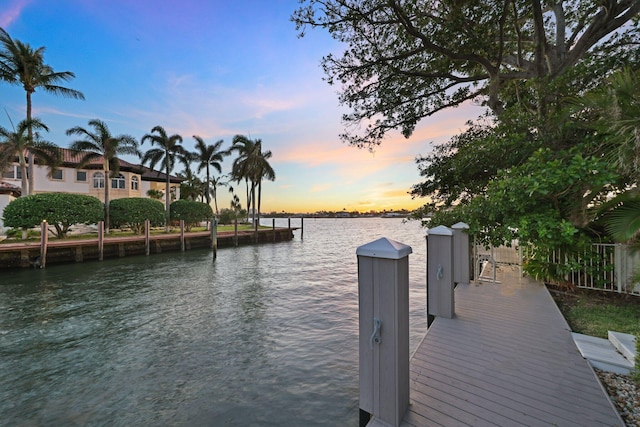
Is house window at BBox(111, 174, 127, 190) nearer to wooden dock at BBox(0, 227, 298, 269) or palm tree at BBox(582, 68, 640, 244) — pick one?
wooden dock at BBox(0, 227, 298, 269)

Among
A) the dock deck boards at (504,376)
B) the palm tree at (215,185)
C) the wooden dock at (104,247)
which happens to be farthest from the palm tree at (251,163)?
the dock deck boards at (504,376)

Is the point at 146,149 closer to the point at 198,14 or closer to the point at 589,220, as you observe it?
the point at 198,14

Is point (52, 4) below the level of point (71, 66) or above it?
below

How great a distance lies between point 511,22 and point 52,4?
15.9 m

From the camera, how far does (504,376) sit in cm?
291

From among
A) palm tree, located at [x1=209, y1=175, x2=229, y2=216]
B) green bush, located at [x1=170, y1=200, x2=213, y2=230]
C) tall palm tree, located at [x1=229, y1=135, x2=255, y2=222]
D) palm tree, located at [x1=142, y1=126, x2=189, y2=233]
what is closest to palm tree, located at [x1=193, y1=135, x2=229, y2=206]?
tall palm tree, located at [x1=229, y1=135, x2=255, y2=222]

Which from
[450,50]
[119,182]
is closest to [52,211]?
[119,182]

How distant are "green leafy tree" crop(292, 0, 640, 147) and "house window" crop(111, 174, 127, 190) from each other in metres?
28.5

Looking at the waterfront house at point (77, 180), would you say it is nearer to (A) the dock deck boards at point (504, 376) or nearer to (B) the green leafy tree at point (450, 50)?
(B) the green leafy tree at point (450, 50)

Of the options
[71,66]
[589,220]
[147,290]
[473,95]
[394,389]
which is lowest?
Result: [147,290]

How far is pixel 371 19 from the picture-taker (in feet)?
25.3

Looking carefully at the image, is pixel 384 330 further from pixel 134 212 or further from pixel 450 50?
pixel 134 212

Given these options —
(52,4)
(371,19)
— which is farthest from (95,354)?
(52,4)

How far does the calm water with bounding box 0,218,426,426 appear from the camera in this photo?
11.6 ft
